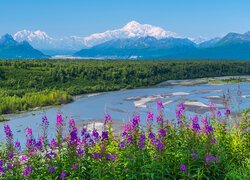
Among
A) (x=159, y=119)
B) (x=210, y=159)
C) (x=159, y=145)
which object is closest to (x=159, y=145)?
(x=159, y=145)

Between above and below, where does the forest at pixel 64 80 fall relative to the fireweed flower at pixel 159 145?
below

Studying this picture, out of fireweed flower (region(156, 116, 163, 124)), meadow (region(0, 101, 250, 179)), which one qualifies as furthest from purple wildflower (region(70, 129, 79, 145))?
fireweed flower (region(156, 116, 163, 124))

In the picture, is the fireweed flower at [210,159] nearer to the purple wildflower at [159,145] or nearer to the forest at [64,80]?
the purple wildflower at [159,145]

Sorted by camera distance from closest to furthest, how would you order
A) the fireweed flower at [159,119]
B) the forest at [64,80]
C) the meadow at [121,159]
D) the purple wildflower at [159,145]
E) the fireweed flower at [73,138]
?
the purple wildflower at [159,145] < the meadow at [121,159] < the fireweed flower at [73,138] < the fireweed flower at [159,119] < the forest at [64,80]

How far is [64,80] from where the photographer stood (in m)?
70.2

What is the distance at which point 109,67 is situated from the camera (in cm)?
8656

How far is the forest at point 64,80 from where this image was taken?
49438mm

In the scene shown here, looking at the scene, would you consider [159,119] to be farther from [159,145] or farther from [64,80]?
[64,80]

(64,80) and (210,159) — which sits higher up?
(210,159)

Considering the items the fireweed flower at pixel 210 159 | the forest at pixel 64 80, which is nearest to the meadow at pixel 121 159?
the fireweed flower at pixel 210 159

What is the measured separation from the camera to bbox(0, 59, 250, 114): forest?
4944 centimetres

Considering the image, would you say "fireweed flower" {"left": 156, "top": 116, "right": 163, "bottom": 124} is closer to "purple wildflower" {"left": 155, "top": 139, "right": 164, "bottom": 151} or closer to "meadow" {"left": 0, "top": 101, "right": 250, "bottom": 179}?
"meadow" {"left": 0, "top": 101, "right": 250, "bottom": 179}

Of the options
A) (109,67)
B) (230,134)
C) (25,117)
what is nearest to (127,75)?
(109,67)

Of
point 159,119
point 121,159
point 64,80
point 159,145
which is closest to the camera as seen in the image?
point 159,145
